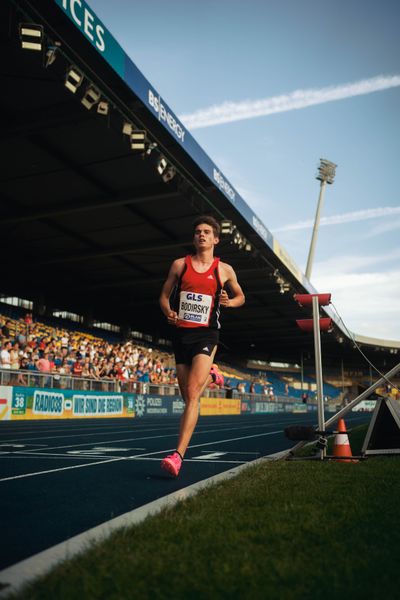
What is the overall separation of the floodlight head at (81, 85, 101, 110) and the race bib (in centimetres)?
855

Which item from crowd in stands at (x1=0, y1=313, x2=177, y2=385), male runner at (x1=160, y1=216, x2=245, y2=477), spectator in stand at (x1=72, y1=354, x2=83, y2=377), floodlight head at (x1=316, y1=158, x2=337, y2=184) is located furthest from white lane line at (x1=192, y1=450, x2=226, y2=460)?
floodlight head at (x1=316, y1=158, x2=337, y2=184)

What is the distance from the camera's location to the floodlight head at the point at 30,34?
32.1ft

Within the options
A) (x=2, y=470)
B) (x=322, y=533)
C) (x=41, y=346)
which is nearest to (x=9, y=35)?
(x=2, y=470)

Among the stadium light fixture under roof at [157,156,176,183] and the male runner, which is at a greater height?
the stadium light fixture under roof at [157,156,176,183]

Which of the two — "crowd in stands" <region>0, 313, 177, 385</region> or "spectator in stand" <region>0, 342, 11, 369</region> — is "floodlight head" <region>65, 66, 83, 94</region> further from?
"spectator in stand" <region>0, 342, 11, 369</region>

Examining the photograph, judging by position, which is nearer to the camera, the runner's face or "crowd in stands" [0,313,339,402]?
the runner's face

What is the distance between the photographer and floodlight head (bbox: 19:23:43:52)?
977 centimetres

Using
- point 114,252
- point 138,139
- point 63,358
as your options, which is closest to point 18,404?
point 63,358

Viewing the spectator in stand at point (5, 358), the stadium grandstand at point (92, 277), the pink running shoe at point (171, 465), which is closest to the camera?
the stadium grandstand at point (92, 277)

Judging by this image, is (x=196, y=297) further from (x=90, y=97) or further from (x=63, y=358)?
(x=63, y=358)

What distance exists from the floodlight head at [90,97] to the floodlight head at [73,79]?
507mm

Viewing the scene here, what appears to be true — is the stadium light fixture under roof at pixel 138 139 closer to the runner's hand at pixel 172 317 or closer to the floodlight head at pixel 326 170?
the runner's hand at pixel 172 317

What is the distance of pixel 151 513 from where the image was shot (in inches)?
120

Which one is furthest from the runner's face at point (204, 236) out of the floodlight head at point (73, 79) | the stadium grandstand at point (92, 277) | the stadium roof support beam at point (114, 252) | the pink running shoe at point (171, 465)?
the stadium roof support beam at point (114, 252)
